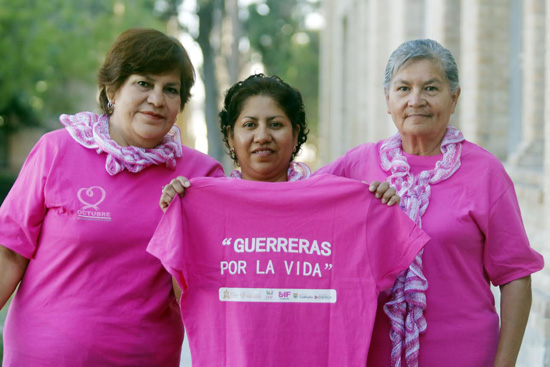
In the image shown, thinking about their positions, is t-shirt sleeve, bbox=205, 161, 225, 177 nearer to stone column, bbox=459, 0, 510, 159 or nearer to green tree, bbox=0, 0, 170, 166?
stone column, bbox=459, 0, 510, 159

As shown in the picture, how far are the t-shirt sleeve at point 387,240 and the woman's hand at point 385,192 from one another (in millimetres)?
26

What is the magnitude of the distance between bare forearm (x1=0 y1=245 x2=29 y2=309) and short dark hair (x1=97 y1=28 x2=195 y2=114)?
805 mm

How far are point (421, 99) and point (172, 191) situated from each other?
1.03 m

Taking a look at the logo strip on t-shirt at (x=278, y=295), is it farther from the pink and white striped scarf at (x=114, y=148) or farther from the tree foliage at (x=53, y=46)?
the tree foliage at (x=53, y=46)

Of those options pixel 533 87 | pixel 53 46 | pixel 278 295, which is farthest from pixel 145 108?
pixel 53 46

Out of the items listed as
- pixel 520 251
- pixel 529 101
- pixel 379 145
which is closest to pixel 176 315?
pixel 379 145

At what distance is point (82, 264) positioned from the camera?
10.1 ft

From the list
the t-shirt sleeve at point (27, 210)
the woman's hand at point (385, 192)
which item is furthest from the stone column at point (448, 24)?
the t-shirt sleeve at point (27, 210)

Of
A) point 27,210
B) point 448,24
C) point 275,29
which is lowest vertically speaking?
point 27,210

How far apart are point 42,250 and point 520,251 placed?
6.20ft

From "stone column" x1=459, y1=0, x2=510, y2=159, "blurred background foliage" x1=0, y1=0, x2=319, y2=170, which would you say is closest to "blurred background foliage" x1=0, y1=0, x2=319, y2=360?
"blurred background foliage" x1=0, y1=0, x2=319, y2=170

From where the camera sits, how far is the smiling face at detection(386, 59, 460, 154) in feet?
10.1

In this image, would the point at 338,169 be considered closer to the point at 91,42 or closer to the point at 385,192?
the point at 385,192

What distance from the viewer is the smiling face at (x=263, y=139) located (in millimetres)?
3168
